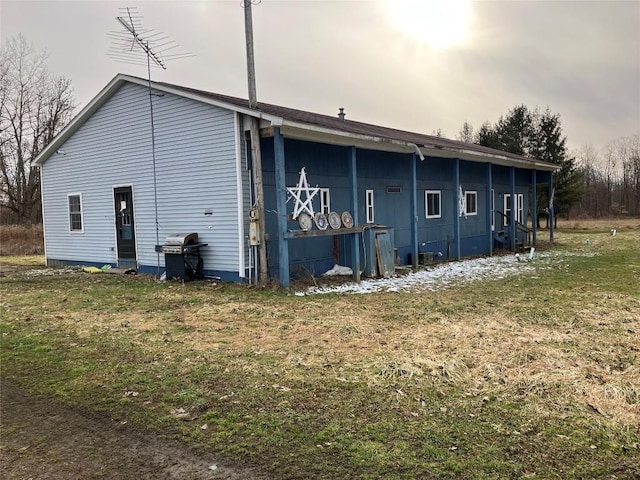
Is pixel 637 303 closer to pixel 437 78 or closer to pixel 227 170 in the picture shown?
pixel 227 170

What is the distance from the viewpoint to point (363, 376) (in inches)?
162

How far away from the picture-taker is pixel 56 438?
3.09 metres

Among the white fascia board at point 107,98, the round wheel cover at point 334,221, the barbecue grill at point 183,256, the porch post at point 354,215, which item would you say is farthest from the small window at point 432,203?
the barbecue grill at point 183,256

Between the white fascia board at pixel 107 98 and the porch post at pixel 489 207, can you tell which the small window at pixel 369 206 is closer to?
the white fascia board at pixel 107 98

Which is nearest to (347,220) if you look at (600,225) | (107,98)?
(107,98)

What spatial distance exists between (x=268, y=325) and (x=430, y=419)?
126 inches

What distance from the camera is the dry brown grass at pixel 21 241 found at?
19.0 metres

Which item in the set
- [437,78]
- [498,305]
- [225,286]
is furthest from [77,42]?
[498,305]

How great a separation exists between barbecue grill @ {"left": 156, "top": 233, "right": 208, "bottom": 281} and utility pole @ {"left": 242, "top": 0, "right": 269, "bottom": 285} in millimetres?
1539

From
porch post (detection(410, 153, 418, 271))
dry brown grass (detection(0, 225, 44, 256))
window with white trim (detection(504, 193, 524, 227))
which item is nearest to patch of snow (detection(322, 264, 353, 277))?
porch post (detection(410, 153, 418, 271))

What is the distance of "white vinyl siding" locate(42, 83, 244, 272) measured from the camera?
9.65 meters

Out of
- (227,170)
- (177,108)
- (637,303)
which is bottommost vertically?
(637,303)

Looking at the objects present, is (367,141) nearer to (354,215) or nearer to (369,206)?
(354,215)

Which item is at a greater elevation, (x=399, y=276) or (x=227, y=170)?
(x=227, y=170)
